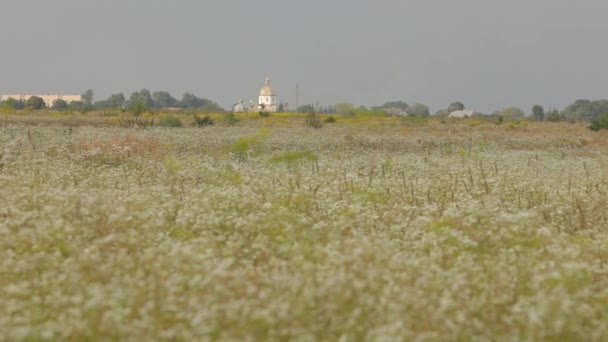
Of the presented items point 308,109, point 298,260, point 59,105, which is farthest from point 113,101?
point 298,260

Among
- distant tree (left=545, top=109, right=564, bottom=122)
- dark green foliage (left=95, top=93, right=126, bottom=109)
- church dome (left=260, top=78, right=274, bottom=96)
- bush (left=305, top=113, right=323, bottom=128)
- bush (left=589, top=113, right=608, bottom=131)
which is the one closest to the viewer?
bush (left=305, top=113, right=323, bottom=128)

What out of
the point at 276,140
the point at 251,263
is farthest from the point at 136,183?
the point at 276,140

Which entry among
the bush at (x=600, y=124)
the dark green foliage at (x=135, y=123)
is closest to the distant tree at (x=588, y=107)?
the bush at (x=600, y=124)

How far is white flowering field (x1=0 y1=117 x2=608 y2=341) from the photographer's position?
4352 millimetres

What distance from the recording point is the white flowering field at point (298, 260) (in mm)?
4352

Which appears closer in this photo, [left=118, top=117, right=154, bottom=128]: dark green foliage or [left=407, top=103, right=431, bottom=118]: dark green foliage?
[left=118, top=117, right=154, bottom=128]: dark green foliage

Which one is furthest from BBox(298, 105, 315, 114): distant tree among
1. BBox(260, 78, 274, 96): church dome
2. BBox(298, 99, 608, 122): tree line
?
BBox(260, 78, 274, 96): church dome

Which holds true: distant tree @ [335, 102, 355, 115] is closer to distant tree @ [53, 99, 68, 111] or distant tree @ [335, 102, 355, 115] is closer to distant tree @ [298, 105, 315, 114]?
distant tree @ [298, 105, 315, 114]

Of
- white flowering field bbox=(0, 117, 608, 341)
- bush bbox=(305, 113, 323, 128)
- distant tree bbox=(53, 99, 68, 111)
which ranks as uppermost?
distant tree bbox=(53, 99, 68, 111)

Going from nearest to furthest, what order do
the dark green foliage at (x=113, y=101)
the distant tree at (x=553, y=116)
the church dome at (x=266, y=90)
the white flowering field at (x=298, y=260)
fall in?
the white flowering field at (x=298, y=260) < the distant tree at (x=553, y=116) < the dark green foliage at (x=113, y=101) < the church dome at (x=266, y=90)

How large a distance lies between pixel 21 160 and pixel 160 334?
9769mm

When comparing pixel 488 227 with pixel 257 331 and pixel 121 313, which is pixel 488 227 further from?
pixel 121 313

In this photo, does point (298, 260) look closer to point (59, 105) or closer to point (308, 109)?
point (308, 109)

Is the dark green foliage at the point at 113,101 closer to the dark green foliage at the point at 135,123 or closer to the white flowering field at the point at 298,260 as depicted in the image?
the dark green foliage at the point at 135,123
